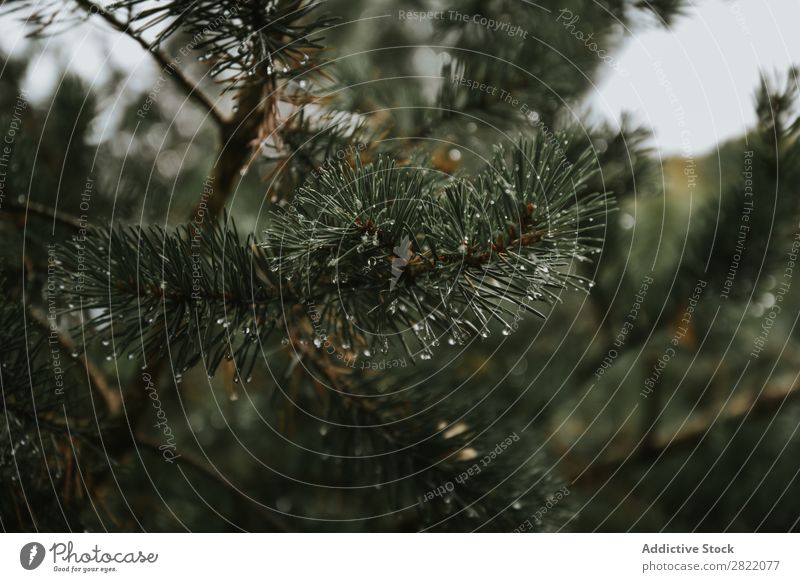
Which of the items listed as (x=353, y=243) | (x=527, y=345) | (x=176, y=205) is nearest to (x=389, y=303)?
(x=353, y=243)

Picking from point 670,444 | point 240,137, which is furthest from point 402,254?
point 670,444

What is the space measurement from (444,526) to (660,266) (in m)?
0.33

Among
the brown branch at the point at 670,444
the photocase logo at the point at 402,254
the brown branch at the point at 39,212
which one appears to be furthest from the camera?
the brown branch at the point at 670,444

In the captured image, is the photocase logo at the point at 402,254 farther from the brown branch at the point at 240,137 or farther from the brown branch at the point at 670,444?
the brown branch at the point at 670,444

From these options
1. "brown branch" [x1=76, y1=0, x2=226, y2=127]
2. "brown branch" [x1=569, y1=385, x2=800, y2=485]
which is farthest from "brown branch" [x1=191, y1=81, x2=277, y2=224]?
"brown branch" [x1=569, y1=385, x2=800, y2=485]

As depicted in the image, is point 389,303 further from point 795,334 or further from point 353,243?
point 795,334

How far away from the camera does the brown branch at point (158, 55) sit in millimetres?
A: 269
